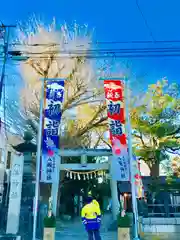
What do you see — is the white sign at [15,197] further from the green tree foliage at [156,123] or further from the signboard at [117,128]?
the green tree foliage at [156,123]

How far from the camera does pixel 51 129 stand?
38.4ft

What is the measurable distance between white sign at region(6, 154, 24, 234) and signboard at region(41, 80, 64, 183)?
42.6 inches

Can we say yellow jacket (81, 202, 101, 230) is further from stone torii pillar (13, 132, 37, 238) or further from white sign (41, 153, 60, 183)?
stone torii pillar (13, 132, 37, 238)

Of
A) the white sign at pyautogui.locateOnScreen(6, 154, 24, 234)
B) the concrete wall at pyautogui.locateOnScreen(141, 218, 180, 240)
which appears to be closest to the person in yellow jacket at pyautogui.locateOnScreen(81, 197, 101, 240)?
the white sign at pyautogui.locateOnScreen(6, 154, 24, 234)

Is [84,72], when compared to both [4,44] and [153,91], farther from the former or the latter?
[4,44]

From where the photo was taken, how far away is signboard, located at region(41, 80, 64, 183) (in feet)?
37.6

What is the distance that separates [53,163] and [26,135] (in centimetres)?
494

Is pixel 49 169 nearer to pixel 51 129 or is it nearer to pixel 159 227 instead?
pixel 51 129

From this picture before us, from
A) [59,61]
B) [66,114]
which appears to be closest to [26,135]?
[66,114]

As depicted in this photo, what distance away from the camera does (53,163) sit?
38.1ft

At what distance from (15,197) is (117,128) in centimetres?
517

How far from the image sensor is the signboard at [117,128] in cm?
1131

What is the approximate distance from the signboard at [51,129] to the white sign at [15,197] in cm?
108

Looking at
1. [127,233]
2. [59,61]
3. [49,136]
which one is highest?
[59,61]
